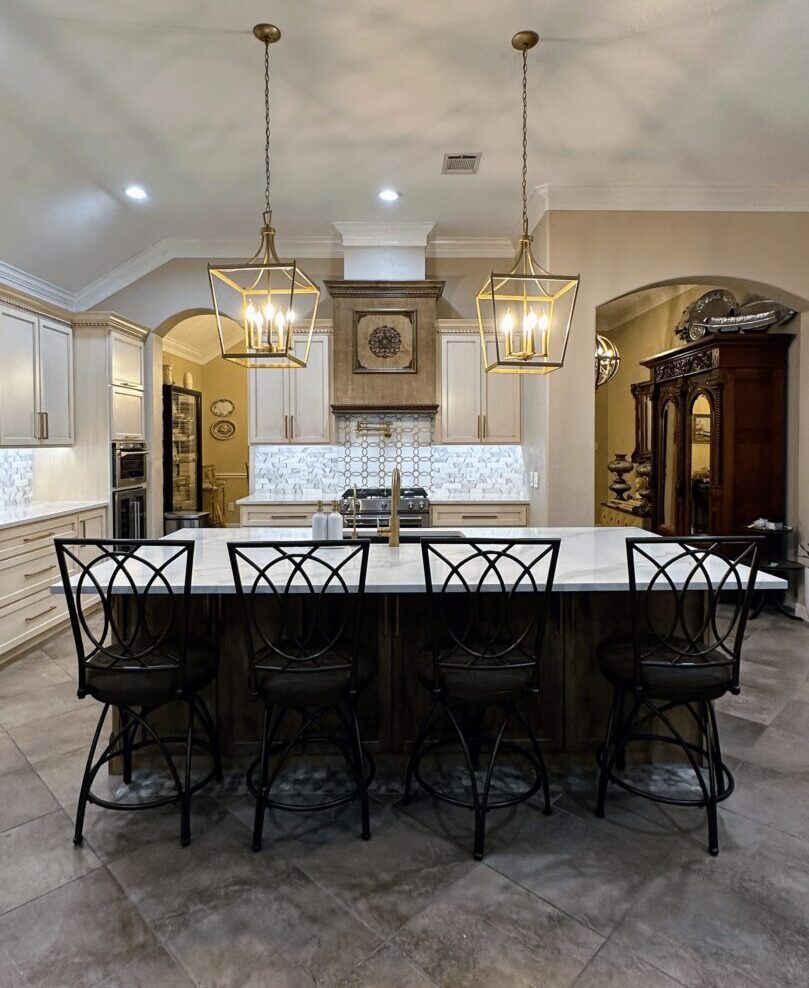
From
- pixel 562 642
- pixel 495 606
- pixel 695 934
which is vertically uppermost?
pixel 495 606

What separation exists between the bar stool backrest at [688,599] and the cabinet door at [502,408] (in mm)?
2991

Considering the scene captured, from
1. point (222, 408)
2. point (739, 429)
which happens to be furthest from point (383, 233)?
point (222, 408)

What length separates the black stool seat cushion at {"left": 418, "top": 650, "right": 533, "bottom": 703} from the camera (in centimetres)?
209

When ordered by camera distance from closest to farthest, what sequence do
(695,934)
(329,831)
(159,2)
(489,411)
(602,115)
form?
(695,934), (329,831), (159,2), (602,115), (489,411)

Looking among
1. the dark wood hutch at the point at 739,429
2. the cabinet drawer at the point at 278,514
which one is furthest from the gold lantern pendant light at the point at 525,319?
the cabinet drawer at the point at 278,514

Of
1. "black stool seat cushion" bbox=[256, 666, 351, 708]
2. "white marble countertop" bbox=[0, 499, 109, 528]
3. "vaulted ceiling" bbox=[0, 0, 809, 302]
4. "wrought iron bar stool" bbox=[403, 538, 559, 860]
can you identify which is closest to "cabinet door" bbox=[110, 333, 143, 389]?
"vaulted ceiling" bbox=[0, 0, 809, 302]

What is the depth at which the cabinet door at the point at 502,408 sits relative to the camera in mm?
5562

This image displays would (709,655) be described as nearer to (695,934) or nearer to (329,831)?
(695,934)

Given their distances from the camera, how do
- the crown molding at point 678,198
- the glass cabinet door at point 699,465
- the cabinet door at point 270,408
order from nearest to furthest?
1. the crown molding at point 678,198
2. the glass cabinet door at point 699,465
3. the cabinet door at point 270,408

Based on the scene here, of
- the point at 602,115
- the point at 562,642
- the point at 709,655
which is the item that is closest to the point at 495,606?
the point at 562,642

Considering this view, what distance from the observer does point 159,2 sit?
2.71 meters

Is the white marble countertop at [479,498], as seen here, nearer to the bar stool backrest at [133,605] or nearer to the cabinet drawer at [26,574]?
the cabinet drawer at [26,574]

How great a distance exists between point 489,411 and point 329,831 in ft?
13.2

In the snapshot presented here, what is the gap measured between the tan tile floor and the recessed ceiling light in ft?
12.8
